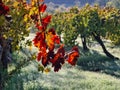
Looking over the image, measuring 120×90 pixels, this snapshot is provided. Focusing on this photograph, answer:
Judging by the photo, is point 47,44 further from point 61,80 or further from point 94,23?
point 94,23

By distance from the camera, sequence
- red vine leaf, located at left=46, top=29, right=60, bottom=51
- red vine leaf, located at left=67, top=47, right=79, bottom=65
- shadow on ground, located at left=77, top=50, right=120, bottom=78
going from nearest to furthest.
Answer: red vine leaf, located at left=46, top=29, right=60, bottom=51 < red vine leaf, located at left=67, top=47, right=79, bottom=65 < shadow on ground, located at left=77, top=50, right=120, bottom=78

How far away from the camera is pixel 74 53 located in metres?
5.99

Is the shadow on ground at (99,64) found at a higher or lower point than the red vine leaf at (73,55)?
lower

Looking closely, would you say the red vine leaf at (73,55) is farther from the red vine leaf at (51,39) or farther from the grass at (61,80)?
the grass at (61,80)

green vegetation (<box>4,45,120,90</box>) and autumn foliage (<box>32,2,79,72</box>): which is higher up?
autumn foliage (<box>32,2,79,72</box>)

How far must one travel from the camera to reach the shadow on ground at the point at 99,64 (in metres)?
42.5

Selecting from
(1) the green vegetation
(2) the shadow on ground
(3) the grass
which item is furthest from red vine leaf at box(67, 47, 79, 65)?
(2) the shadow on ground

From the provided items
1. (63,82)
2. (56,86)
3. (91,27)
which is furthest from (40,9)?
(91,27)

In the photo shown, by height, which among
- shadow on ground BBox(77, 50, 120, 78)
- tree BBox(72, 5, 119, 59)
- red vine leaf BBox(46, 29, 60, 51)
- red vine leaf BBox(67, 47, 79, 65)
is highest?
red vine leaf BBox(46, 29, 60, 51)

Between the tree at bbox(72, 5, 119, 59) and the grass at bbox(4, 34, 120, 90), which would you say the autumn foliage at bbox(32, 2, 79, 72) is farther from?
the tree at bbox(72, 5, 119, 59)

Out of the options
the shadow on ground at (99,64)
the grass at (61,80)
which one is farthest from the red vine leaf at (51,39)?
the shadow on ground at (99,64)

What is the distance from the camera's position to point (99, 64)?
4703 cm

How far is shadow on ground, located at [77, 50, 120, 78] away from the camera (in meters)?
42.5

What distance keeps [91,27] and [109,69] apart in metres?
10.3
